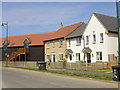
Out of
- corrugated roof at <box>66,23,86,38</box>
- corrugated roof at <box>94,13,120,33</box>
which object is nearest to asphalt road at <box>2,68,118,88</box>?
corrugated roof at <box>94,13,120,33</box>

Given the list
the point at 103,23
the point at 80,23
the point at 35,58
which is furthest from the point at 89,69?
the point at 35,58

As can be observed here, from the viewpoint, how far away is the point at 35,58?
48.4 metres

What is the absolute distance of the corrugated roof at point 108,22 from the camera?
29.3 m

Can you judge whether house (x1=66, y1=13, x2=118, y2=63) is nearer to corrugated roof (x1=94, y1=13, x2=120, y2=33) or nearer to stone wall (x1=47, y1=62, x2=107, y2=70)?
corrugated roof (x1=94, y1=13, x2=120, y2=33)

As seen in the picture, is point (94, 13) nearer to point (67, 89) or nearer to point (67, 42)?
point (67, 42)

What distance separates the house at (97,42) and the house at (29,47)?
14122 millimetres

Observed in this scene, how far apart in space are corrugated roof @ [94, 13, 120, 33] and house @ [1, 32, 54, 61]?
64.1 feet

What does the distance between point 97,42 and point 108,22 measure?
158 inches

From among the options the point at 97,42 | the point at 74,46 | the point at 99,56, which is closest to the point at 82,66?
the point at 99,56

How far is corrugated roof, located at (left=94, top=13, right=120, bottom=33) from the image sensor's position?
29.3 metres

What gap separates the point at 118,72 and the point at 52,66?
19.5 m

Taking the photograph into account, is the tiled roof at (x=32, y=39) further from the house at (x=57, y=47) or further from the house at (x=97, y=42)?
the house at (x=97, y=42)

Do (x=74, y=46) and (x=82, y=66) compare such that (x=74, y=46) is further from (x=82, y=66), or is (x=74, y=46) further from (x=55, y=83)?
(x=55, y=83)

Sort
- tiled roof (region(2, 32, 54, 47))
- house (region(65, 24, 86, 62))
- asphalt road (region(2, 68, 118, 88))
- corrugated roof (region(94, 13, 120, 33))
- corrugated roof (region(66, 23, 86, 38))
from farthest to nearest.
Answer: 1. tiled roof (region(2, 32, 54, 47))
2. corrugated roof (region(66, 23, 86, 38))
3. house (region(65, 24, 86, 62))
4. corrugated roof (region(94, 13, 120, 33))
5. asphalt road (region(2, 68, 118, 88))
